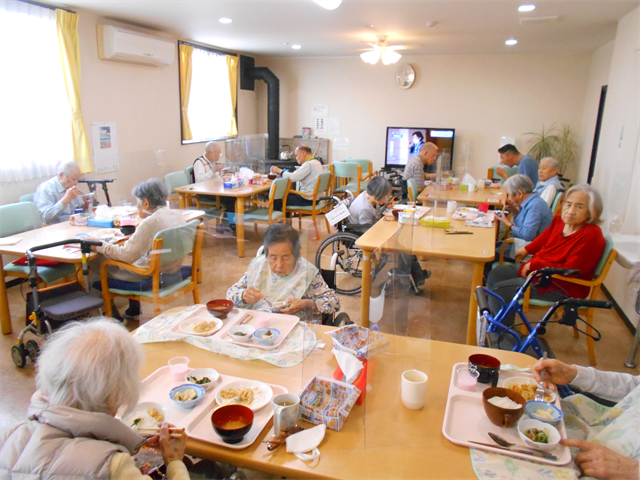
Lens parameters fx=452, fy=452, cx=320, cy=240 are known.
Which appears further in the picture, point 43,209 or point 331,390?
point 43,209

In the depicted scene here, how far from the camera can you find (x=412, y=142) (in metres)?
8.01

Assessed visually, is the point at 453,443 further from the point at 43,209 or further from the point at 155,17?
the point at 155,17

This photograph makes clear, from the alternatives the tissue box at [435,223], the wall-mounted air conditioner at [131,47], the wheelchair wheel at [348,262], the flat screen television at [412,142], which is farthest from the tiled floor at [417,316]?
the flat screen television at [412,142]

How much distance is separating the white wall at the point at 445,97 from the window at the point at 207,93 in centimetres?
115

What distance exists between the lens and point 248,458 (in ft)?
3.74

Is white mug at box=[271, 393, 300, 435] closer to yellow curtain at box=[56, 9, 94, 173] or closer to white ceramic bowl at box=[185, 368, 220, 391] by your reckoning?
white ceramic bowl at box=[185, 368, 220, 391]

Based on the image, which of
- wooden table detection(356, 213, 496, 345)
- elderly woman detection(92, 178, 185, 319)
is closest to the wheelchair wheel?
wooden table detection(356, 213, 496, 345)

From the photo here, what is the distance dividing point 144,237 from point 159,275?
28 cm

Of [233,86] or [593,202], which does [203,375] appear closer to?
[593,202]

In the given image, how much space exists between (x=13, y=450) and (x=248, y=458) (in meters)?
0.51

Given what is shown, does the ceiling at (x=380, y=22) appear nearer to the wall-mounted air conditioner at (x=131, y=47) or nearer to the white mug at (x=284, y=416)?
the wall-mounted air conditioner at (x=131, y=47)

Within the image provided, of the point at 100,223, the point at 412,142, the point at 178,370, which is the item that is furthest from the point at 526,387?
the point at 412,142

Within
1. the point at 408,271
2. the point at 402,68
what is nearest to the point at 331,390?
the point at 408,271

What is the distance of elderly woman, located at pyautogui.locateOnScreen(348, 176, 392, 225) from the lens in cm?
390
